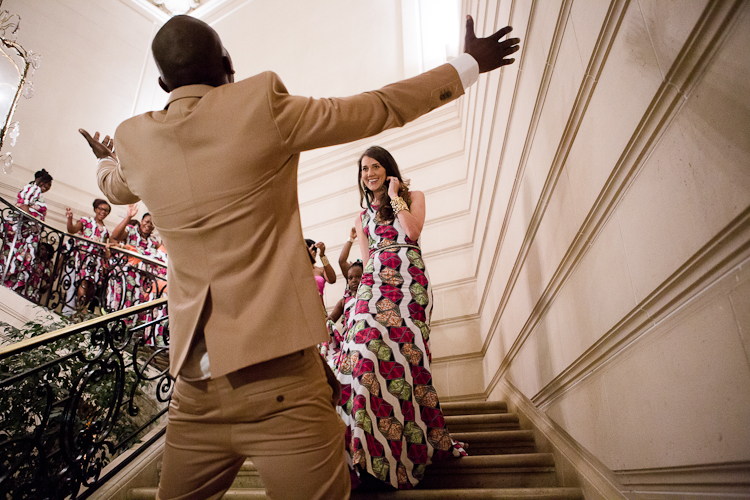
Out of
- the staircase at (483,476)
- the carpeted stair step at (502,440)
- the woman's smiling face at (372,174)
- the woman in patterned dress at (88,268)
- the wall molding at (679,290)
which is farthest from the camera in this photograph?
the woman in patterned dress at (88,268)

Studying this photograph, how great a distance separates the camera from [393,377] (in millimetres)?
2193

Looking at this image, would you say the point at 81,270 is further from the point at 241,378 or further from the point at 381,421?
the point at 241,378

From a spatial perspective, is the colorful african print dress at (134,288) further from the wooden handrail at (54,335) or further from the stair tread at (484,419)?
the stair tread at (484,419)

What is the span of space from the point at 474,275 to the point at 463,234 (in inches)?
19.0

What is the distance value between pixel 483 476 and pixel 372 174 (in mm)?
1795

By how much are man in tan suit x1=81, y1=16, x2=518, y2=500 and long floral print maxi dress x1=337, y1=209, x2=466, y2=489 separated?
1.07 m

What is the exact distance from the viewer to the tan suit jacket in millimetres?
1000

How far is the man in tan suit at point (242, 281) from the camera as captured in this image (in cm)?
96

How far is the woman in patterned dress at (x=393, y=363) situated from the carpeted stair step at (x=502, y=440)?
0.22m

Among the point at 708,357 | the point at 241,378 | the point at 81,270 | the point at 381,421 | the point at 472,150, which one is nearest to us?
the point at 708,357

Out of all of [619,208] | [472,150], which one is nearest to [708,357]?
[619,208]

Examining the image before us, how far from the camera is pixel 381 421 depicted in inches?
82.0

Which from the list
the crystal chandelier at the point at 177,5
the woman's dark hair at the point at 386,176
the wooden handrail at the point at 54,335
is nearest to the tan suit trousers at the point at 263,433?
the wooden handrail at the point at 54,335

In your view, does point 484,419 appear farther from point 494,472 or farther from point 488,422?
point 494,472
